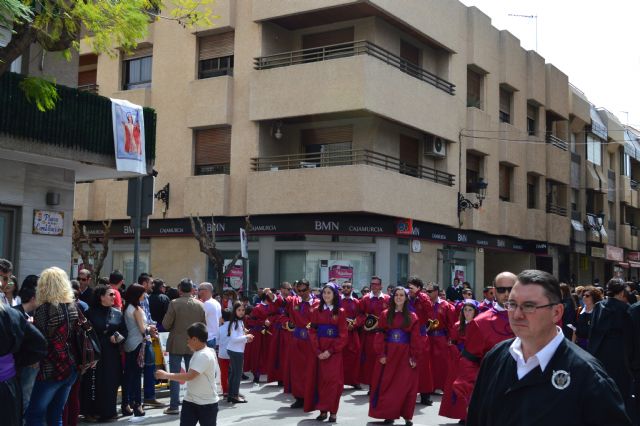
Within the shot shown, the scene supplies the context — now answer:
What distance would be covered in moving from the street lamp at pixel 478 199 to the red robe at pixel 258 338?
14103 millimetres

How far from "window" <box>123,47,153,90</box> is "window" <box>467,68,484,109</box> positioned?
1226 cm

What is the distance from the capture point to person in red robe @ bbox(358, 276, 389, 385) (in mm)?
14148

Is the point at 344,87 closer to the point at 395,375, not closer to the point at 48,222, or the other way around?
the point at 48,222

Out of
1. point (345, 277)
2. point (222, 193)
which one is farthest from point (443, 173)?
point (222, 193)

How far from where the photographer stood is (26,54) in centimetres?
1542

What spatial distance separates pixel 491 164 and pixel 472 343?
23.3 m

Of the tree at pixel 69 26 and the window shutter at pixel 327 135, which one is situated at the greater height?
the window shutter at pixel 327 135

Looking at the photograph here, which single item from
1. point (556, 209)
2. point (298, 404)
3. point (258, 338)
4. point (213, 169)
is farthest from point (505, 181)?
point (298, 404)

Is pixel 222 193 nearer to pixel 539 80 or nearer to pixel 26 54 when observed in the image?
pixel 26 54

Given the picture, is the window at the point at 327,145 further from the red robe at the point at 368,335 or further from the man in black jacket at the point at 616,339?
the man in black jacket at the point at 616,339

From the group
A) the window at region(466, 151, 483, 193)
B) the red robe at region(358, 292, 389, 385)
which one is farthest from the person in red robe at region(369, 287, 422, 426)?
the window at region(466, 151, 483, 193)

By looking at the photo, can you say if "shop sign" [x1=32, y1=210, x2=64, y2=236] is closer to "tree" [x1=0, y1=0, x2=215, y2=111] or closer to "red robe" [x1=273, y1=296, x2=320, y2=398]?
"tree" [x1=0, y1=0, x2=215, y2=111]

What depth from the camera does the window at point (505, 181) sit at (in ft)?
109

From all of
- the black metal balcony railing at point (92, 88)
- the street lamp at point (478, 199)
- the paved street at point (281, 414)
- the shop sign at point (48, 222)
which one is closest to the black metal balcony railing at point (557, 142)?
the street lamp at point (478, 199)
